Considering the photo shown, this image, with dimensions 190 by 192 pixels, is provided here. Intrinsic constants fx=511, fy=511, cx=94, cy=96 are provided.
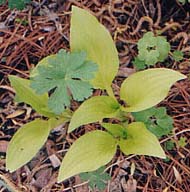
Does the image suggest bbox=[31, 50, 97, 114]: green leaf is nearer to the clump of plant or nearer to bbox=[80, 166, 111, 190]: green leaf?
the clump of plant

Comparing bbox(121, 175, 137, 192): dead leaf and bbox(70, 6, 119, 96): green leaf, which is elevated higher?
bbox(70, 6, 119, 96): green leaf

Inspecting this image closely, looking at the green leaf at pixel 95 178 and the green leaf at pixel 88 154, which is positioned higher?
the green leaf at pixel 88 154

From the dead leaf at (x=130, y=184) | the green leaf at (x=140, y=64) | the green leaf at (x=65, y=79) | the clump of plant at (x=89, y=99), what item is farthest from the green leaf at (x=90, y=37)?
the dead leaf at (x=130, y=184)

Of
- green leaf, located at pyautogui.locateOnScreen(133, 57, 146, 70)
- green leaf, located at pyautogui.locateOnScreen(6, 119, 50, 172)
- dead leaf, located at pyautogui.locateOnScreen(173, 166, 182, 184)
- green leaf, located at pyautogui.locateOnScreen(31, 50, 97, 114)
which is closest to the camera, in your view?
green leaf, located at pyautogui.locateOnScreen(31, 50, 97, 114)

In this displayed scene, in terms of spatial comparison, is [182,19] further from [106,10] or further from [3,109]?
[3,109]

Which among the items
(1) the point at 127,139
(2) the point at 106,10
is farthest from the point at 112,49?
(2) the point at 106,10

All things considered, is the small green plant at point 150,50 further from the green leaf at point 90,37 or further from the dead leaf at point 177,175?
the dead leaf at point 177,175

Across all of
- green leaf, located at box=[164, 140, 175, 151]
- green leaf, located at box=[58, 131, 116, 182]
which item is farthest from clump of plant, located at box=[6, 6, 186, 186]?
green leaf, located at box=[164, 140, 175, 151]
